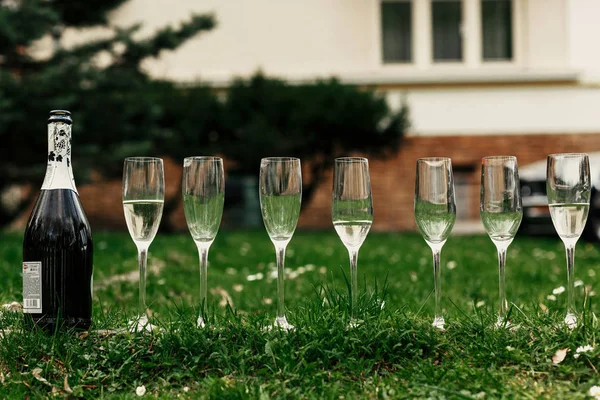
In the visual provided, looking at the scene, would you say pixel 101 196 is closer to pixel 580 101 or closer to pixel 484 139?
pixel 484 139

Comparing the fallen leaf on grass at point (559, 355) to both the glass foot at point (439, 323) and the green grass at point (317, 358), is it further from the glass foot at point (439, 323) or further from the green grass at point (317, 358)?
the glass foot at point (439, 323)

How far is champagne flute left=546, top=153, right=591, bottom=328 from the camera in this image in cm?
242

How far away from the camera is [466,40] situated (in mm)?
13617

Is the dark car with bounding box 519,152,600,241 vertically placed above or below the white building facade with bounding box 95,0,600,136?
Result: below

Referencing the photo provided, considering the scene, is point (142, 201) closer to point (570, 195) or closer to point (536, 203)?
point (570, 195)

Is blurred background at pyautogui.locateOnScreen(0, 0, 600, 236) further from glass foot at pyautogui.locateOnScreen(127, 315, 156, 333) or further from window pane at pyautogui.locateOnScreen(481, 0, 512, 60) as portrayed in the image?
glass foot at pyautogui.locateOnScreen(127, 315, 156, 333)

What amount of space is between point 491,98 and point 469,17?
1735 mm

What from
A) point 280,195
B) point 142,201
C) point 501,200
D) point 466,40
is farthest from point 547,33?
point 142,201

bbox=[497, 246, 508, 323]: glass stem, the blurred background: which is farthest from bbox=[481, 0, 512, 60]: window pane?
bbox=[497, 246, 508, 323]: glass stem

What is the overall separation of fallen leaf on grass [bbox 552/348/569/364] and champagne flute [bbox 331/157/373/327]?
71 centimetres

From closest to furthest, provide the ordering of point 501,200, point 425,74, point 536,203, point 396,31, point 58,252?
point 501,200 → point 58,252 → point 536,203 → point 425,74 → point 396,31

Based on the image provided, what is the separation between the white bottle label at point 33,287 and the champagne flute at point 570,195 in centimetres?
180

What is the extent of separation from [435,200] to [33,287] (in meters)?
1.43

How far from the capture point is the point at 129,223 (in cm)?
242
